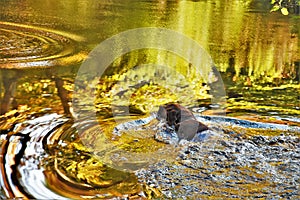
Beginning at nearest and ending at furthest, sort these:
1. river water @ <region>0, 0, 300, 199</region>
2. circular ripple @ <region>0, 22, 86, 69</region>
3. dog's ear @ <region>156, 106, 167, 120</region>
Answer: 1. river water @ <region>0, 0, 300, 199</region>
2. dog's ear @ <region>156, 106, 167, 120</region>
3. circular ripple @ <region>0, 22, 86, 69</region>

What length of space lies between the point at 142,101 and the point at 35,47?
845 millimetres

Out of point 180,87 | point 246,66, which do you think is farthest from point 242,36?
point 180,87

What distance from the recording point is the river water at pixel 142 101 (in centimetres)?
145

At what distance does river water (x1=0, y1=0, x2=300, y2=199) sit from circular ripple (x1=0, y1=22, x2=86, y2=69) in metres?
0.01

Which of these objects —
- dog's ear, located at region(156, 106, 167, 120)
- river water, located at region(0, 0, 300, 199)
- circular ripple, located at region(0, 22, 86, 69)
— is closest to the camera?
river water, located at region(0, 0, 300, 199)

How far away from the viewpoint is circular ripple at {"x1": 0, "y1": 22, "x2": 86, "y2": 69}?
2.40 meters

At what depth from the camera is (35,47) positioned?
8.58ft

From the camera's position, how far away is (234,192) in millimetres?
1384

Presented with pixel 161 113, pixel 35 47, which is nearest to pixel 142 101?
pixel 161 113

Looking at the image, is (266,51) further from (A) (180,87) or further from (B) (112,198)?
(B) (112,198)

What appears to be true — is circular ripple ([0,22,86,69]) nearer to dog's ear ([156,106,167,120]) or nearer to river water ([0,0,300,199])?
river water ([0,0,300,199])

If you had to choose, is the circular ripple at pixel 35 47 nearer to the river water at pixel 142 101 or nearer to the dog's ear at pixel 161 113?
the river water at pixel 142 101

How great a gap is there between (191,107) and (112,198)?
83 centimetres

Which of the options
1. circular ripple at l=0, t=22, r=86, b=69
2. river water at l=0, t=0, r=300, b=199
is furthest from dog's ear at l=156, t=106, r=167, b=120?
circular ripple at l=0, t=22, r=86, b=69
